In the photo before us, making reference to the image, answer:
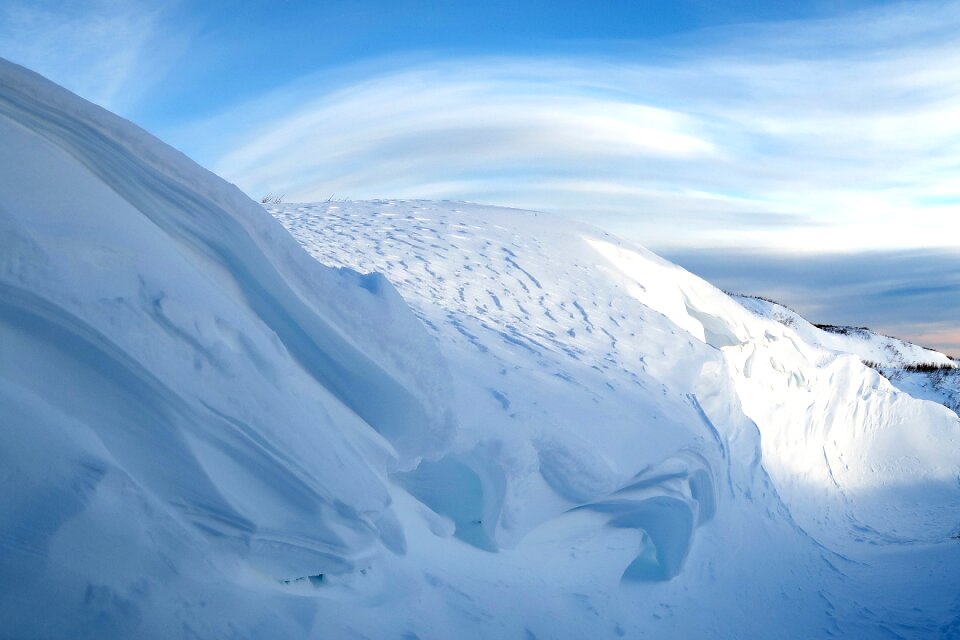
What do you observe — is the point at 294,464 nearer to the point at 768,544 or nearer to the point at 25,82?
the point at 25,82

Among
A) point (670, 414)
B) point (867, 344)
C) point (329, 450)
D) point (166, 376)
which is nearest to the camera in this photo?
point (166, 376)

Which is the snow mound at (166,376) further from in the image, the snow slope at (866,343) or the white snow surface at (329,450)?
the snow slope at (866,343)

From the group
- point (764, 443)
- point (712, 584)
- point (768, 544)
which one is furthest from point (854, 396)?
point (712, 584)

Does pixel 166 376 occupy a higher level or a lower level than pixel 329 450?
higher

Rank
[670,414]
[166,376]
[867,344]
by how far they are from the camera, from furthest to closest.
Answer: [867,344] < [670,414] < [166,376]

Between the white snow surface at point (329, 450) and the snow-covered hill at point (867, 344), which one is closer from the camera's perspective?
the white snow surface at point (329, 450)

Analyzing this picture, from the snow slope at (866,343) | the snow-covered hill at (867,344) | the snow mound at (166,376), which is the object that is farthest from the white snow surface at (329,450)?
the snow slope at (866,343)

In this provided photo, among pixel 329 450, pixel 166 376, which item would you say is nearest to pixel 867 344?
pixel 329 450

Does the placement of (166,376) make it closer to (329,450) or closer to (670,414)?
(329,450)
